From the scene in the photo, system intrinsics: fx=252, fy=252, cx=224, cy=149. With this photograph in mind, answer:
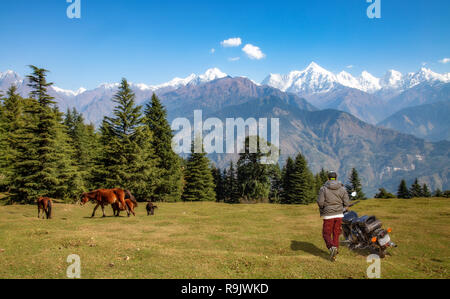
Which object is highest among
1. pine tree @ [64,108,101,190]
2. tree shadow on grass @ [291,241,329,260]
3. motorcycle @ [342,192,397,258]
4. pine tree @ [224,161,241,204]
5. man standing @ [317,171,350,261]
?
pine tree @ [64,108,101,190]

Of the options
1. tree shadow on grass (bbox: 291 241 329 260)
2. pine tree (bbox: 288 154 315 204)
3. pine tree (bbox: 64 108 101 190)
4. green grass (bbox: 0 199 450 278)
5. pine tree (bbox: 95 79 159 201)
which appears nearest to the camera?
green grass (bbox: 0 199 450 278)

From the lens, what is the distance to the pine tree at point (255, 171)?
164 feet

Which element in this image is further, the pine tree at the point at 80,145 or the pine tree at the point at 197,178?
the pine tree at the point at 197,178

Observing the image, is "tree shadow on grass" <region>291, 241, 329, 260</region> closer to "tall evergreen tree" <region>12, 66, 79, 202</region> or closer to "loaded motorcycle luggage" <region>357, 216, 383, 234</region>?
"loaded motorcycle luggage" <region>357, 216, 383, 234</region>

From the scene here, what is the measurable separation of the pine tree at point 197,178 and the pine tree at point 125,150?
52.0 feet

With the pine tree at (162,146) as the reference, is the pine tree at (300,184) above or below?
below

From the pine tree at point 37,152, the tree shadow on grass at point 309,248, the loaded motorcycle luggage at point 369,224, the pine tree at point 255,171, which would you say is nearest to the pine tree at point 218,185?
the pine tree at point 255,171

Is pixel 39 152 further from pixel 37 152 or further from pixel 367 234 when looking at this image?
pixel 367 234

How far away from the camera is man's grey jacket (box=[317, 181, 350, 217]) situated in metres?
10.5

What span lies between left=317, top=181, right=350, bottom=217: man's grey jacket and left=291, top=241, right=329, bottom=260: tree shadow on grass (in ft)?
6.67

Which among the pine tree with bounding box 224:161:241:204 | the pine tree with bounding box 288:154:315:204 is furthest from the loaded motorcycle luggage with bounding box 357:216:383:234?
the pine tree with bounding box 224:161:241:204

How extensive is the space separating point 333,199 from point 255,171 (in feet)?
132

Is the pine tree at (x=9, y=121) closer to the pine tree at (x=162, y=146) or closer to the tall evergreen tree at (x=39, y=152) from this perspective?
the tall evergreen tree at (x=39, y=152)
